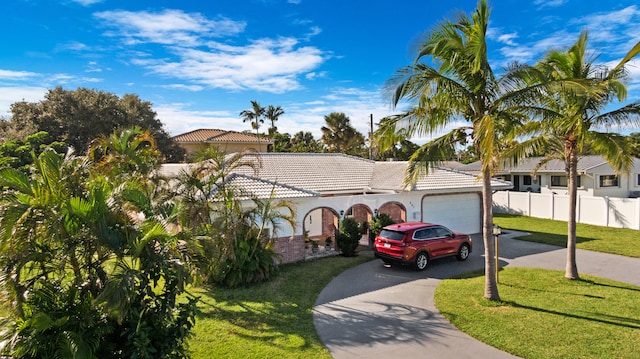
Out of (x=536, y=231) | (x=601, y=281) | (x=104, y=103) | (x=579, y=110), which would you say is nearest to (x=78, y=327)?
(x=579, y=110)

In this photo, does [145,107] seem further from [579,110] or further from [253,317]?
[579,110]

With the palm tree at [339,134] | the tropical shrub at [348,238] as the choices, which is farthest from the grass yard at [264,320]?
the palm tree at [339,134]

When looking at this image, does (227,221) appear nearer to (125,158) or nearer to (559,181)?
(125,158)

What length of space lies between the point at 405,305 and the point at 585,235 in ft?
49.9

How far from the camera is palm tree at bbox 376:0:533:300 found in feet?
30.9

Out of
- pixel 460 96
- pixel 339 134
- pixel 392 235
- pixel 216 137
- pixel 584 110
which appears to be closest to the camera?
pixel 460 96

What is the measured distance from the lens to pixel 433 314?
9914mm

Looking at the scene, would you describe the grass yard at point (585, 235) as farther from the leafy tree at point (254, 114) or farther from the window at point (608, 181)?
the leafy tree at point (254, 114)

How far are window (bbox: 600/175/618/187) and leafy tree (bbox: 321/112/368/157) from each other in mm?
22532

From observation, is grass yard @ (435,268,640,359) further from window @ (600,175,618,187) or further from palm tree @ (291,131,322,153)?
palm tree @ (291,131,322,153)

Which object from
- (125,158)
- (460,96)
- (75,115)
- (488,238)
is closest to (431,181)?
(488,238)

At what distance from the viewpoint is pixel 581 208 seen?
24.1 meters

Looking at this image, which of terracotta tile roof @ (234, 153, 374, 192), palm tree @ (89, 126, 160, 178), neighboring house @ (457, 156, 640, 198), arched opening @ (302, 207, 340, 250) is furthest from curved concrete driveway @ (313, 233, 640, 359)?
neighboring house @ (457, 156, 640, 198)

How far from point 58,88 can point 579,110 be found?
38.6 metres
